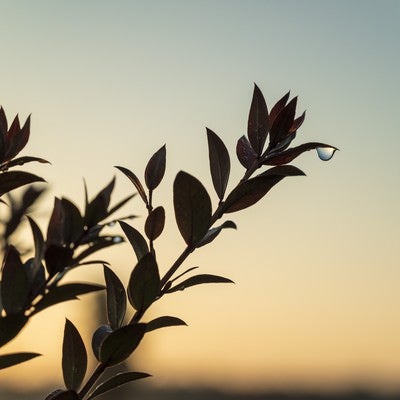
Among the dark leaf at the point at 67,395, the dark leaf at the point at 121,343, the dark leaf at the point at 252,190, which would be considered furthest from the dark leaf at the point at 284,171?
the dark leaf at the point at 67,395

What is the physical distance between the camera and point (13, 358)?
1044 mm

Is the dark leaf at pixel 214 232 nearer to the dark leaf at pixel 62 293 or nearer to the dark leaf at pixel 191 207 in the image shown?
the dark leaf at pixel 191 207

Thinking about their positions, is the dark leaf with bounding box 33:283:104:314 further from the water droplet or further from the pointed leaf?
the water droplet

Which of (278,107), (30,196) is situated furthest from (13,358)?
(30,196)

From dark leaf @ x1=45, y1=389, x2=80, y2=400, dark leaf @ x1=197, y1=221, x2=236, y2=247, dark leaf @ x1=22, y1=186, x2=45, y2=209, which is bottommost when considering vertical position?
dark leaf @ x1=45, y1=389, x2=80, y2=400

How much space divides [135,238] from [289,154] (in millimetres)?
300

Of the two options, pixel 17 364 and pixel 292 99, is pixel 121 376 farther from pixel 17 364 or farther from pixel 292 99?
pixel 292 99

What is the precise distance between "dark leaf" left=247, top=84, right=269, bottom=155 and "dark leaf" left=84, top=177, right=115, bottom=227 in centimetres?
46

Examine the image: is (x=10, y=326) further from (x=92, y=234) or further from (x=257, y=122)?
(x=257, y=122)

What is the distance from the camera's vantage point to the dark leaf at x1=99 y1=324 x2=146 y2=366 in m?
1.09

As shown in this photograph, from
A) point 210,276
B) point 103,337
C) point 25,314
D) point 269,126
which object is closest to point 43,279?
point 25,314

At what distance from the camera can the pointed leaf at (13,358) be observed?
1.04 metres

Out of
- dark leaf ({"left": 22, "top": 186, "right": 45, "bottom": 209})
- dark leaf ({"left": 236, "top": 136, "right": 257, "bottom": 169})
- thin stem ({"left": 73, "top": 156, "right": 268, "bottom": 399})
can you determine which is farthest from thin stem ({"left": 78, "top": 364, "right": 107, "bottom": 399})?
dark leaf ({"left": 22, "top": 186, "right": 45, "bottom": 209})

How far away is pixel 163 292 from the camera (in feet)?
3.98
